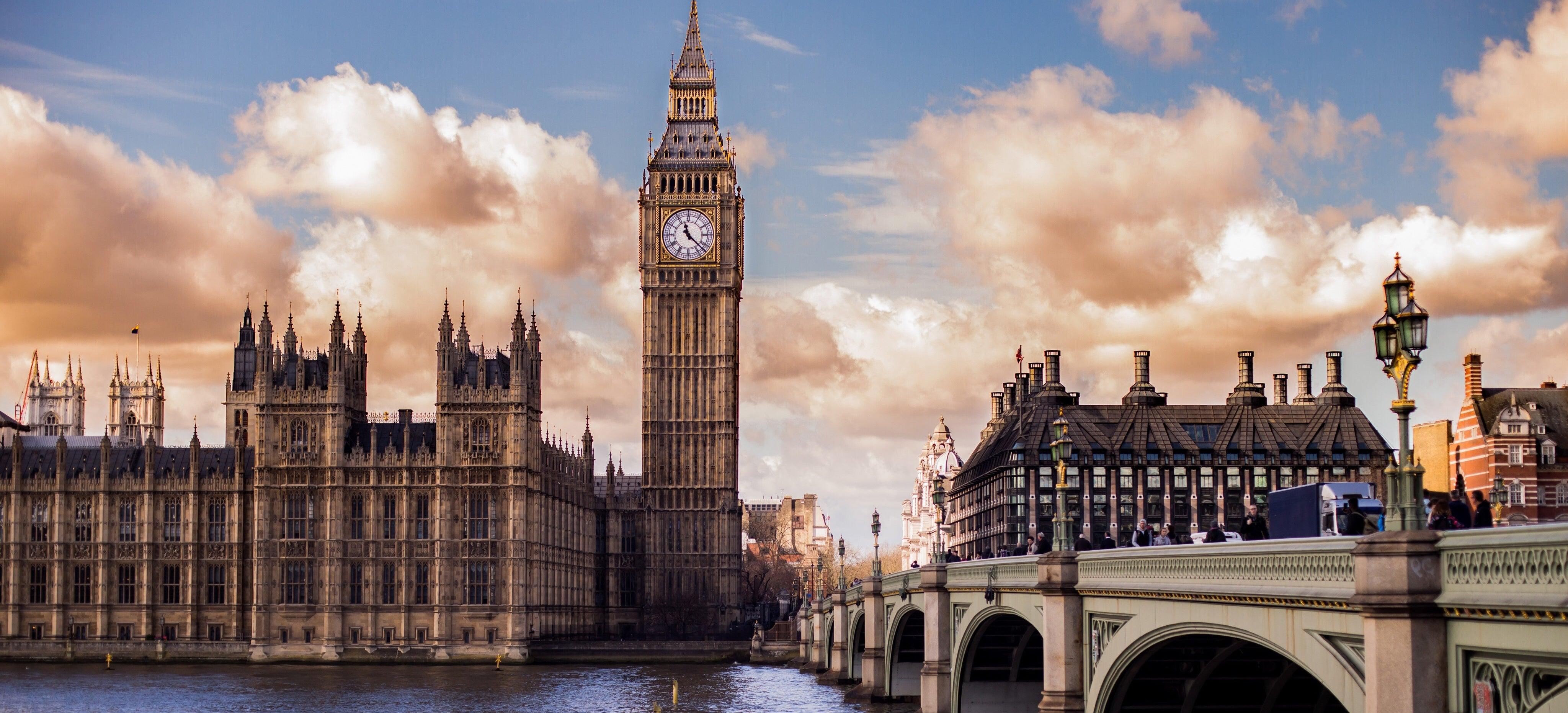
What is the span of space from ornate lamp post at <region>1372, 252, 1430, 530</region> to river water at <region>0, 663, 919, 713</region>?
49957mm

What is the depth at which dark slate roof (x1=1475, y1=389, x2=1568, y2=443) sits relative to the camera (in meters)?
103

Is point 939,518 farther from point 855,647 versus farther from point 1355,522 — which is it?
point 1355,522

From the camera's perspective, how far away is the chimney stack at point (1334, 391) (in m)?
136

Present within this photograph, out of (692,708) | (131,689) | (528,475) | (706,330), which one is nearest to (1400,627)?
(692,708)

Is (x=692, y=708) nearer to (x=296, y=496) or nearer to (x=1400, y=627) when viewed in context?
(x=296, y=496)

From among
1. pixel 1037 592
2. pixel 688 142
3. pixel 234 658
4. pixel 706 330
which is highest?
pixel 688 142

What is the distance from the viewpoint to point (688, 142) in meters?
151

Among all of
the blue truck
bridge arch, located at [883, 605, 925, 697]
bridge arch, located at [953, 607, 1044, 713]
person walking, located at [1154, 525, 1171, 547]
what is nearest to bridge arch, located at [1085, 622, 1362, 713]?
the blue truck

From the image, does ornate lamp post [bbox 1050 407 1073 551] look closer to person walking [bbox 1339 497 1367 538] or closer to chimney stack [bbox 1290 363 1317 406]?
person walking [bbox 1339 497 1367 538]

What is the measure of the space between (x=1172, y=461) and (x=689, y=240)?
4509cm

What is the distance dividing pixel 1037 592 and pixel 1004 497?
87.4 m

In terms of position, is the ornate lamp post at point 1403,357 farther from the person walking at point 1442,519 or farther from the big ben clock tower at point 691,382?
the big ben clock tower at point 691,382

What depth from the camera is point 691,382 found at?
5807 inches

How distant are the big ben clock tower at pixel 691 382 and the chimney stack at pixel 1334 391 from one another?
155 ft
